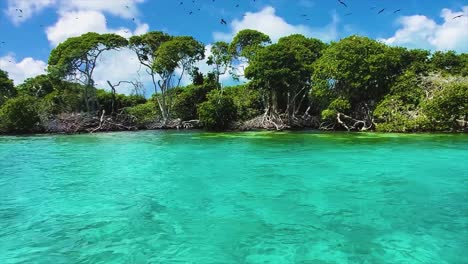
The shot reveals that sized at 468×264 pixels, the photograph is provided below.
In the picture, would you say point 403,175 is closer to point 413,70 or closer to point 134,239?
point 134,239

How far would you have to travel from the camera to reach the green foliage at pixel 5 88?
3615 centimetres

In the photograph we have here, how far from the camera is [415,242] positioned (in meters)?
6.18

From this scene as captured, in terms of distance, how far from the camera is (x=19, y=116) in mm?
30797

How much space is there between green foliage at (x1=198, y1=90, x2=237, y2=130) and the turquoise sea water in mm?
15484

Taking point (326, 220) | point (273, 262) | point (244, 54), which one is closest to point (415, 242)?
point (326, 220)

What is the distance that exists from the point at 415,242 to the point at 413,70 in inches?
941

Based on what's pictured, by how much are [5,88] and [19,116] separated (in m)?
8.15

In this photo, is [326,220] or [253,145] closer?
[326,220]

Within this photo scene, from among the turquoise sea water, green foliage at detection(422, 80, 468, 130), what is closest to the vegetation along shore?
green foliage at detection(422, 80, 468, 130)

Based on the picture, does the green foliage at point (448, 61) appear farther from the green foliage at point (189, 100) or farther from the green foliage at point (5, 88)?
the green foliage at point (5, 88)

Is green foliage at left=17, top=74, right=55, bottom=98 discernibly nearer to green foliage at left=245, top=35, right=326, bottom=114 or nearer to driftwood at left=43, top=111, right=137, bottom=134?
driftwood at left=43, top=111, right=137, bottom=134

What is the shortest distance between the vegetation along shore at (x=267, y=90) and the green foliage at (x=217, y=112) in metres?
0.08

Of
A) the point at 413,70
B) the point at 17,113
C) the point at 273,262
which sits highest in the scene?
the point at 413,70

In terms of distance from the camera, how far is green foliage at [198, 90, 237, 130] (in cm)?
3049
